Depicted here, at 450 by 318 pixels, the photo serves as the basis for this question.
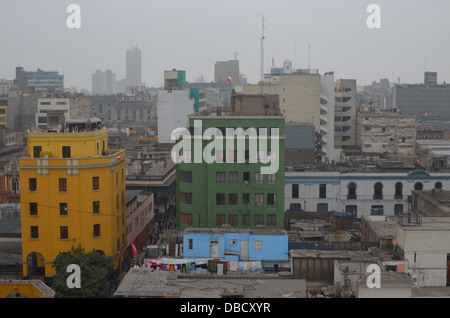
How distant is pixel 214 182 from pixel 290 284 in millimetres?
14646

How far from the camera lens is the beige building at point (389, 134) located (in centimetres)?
8162

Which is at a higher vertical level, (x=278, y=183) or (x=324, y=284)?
(x=278, y=183)

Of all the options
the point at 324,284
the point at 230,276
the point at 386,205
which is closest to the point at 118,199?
the point at 230,276

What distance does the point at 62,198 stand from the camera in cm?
3647

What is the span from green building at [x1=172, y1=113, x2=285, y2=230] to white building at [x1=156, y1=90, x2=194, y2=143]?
60721 mm

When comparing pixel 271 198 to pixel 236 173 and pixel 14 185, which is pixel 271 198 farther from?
pixel 14 185

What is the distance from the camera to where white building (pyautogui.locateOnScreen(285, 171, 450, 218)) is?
53219 mm

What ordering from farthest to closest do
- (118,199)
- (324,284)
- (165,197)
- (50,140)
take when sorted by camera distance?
(165,197) < (118,199) < (50,140) < (324,284)

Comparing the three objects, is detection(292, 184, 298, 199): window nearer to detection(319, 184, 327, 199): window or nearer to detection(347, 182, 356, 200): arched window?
detection(319, 184, 327, 199): window

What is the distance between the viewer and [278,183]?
38938mm

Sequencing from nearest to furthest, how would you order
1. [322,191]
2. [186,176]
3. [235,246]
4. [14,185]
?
1. [235,246]
2. [186,176]
3. [322,191]
4. [14,185]

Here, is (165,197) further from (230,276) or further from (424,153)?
(424,153)

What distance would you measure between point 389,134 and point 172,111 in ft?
123

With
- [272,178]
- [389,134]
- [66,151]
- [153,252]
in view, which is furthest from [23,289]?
[389,134]
